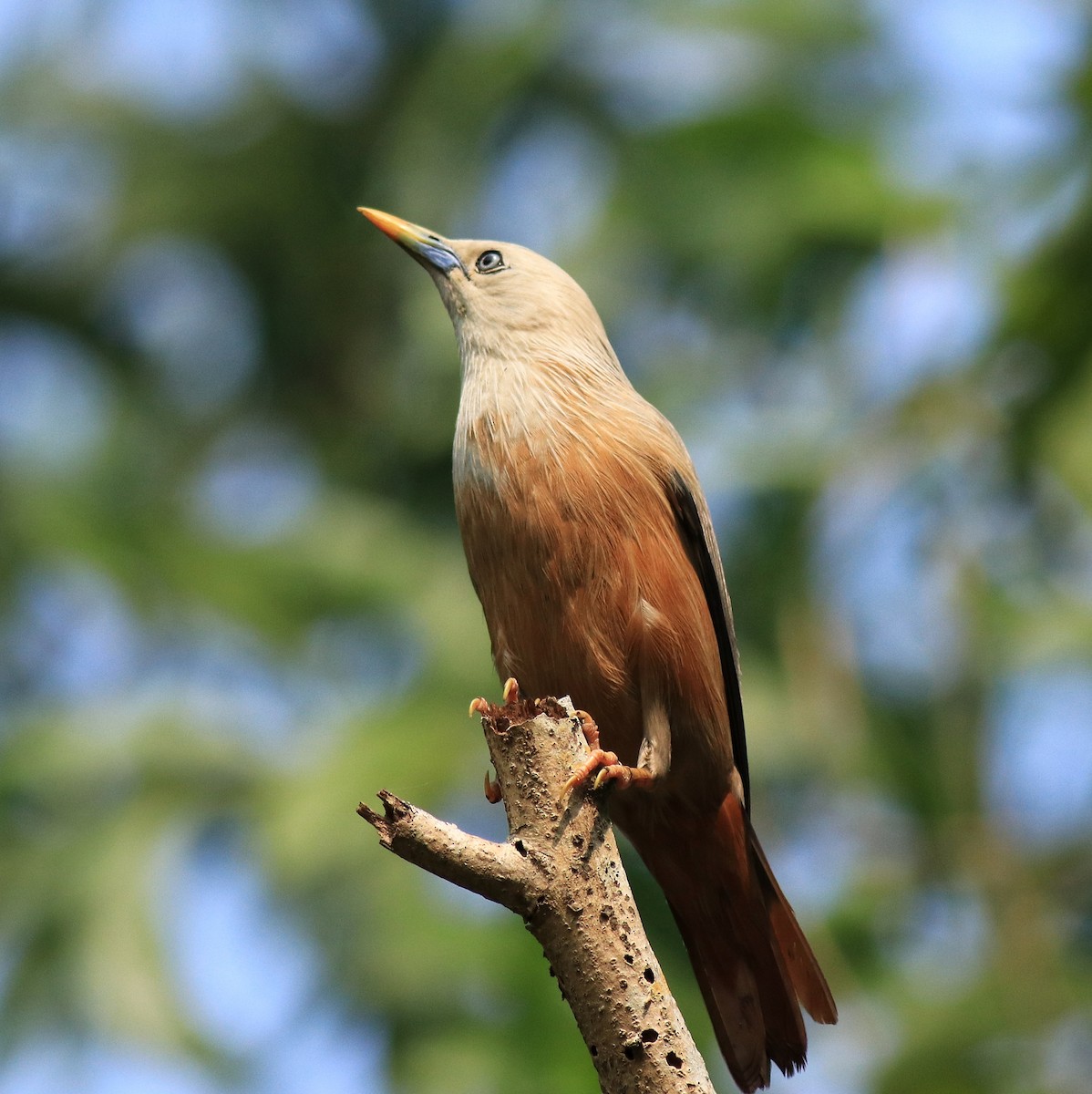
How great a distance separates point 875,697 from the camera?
29.6ft

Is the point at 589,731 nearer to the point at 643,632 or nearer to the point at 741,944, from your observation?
the point at 643,632

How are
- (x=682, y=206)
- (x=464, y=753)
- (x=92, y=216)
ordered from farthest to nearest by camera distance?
(x=92, y=216)
(x=682, y=206)
(x=464, y=753)

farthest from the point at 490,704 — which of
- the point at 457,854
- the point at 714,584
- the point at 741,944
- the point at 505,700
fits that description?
the point at 741,944

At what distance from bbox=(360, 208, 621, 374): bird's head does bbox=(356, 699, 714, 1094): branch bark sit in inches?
71.1

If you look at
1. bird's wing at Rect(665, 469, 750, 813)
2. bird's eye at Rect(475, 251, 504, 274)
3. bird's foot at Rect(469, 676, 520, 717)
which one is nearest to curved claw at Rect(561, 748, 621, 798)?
bird's foot at Rect(469, 676, 520, 717)

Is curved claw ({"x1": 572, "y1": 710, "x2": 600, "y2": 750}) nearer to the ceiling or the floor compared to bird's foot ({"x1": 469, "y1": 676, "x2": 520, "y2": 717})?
nearer to the floor

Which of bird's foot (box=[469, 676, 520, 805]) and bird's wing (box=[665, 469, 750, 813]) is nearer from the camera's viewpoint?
bird's foot (box=[469, 676, 520, 805])

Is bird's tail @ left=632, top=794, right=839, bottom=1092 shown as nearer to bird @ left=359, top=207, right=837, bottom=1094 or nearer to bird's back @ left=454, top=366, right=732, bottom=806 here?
bird @ left=359, top=207, right=837, bottom=1094

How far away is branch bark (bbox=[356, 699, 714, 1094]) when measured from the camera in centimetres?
353

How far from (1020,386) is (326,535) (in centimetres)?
416

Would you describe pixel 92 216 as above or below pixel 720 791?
above

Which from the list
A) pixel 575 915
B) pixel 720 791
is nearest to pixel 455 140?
pixel 720 791

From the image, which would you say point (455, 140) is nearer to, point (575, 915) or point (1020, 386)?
point (1020, 386)

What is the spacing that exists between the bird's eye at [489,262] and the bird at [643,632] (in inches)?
26.1
